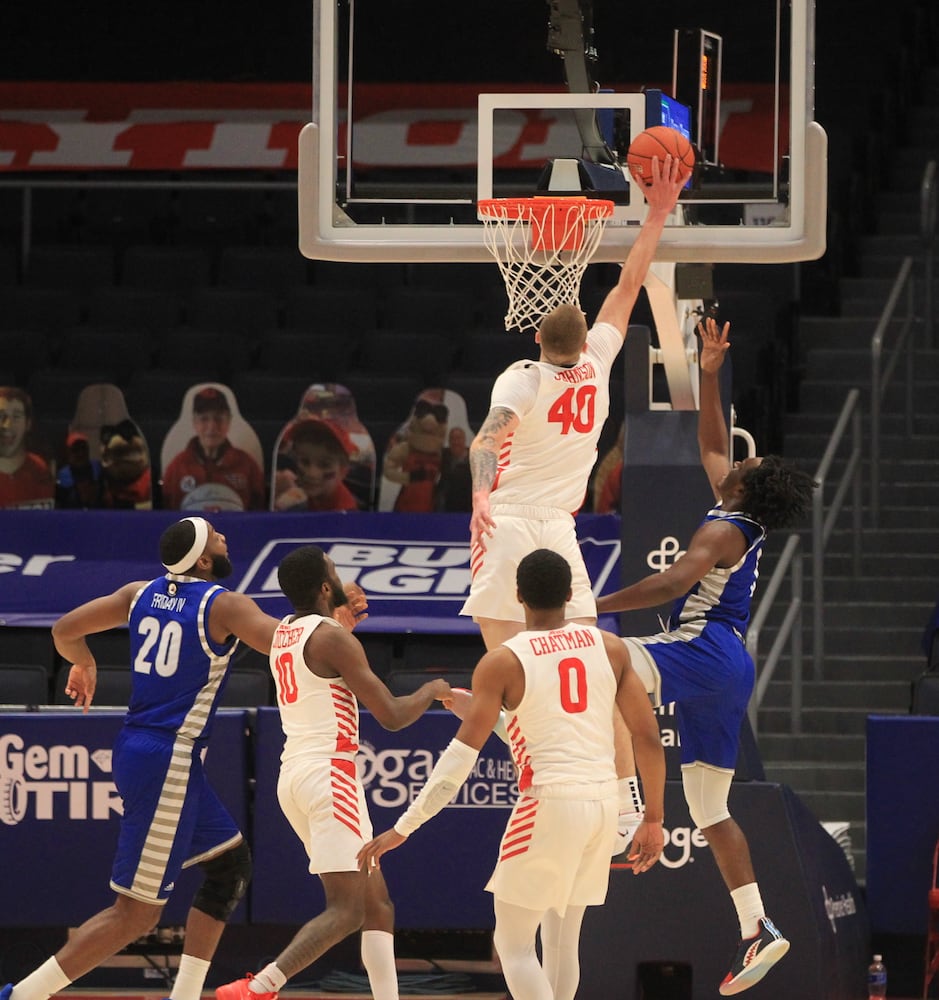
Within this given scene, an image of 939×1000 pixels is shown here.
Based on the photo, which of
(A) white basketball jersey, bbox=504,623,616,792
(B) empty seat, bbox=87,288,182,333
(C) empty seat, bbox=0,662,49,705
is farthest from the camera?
(B) empty seat, bbox=87,288,182,333

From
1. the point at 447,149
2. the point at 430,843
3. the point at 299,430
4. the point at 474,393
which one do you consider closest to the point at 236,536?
the point at 299,430

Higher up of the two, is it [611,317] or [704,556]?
[611,317]

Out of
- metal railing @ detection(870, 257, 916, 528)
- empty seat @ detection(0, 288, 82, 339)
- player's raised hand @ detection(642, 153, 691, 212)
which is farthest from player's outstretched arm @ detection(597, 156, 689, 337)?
empty seat @ detection(0, 288, 82, 339)

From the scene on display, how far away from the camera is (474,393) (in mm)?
14445

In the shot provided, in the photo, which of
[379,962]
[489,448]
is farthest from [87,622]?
[489,448]

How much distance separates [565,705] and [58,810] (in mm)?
4277

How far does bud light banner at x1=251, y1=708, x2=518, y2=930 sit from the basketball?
3.41 metres

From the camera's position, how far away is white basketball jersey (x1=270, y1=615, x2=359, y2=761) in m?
7.87

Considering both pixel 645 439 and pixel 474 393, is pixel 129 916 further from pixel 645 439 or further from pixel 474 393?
pixel 474 393

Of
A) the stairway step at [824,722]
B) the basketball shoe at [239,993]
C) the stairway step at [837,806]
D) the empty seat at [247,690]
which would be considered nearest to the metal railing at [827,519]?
the stairway step at [824,722]

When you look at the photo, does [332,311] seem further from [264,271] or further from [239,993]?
[239,993]

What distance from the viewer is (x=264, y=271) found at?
1719 cm

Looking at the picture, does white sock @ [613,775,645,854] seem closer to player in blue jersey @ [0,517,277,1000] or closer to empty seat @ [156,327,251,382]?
player in blue jersey @ [0,517,277,1000]

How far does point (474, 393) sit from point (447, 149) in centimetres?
282
